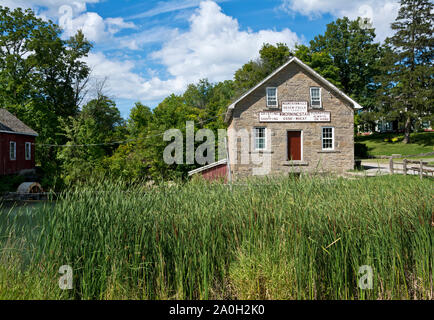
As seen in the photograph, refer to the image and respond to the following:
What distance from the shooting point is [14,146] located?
27266 millimetres

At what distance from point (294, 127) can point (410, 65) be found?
28.2m

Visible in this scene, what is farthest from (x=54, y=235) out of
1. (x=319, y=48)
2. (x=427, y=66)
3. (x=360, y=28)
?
(x=360, y=28)

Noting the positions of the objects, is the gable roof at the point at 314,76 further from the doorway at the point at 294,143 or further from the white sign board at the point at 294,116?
the doorway at the point at 294,143

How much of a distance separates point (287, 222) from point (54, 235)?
3.57 m

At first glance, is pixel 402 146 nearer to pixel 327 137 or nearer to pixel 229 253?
pixel 327 137

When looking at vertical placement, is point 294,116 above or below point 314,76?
below

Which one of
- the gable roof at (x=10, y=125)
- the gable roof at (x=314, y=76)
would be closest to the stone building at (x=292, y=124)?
the gable roof at (x=314, y=76)

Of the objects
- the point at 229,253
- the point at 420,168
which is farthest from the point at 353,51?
the point at 229,253

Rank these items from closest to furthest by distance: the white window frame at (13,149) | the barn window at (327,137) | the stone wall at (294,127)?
the stone wall at (294,127)
the barn window at (327,137)
the white window frame at (13,149)

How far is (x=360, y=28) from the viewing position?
47.8 metres

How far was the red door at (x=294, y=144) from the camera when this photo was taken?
21.5m

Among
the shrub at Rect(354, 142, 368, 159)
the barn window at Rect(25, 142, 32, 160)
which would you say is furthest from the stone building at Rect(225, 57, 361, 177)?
the barn window at Rect(25, 142, 32, 160)

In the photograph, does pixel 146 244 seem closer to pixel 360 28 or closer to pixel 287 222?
pixel 287 222

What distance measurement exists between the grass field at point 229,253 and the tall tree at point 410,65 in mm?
39014
